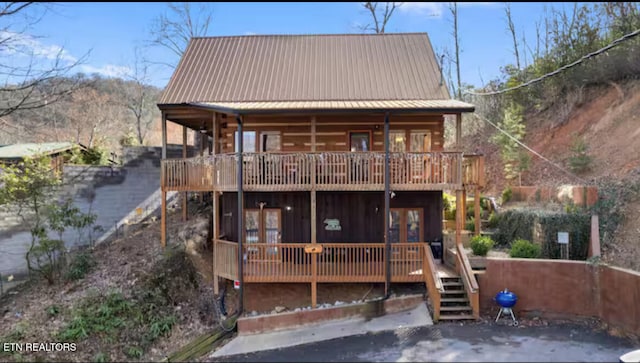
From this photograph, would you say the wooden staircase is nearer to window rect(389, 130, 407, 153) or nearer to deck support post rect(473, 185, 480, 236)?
deck support post rect(473, 185, 480, 236)

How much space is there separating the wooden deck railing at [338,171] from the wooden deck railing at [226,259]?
6.06 feet

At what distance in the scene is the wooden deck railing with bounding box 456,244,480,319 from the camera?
1094 cm

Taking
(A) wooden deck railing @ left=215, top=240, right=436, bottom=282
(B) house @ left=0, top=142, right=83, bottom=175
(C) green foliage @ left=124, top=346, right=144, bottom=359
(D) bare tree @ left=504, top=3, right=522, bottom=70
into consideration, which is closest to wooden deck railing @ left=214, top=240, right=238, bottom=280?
(A) wooden deck railing @ left=215, top=240, right=436, bottom=282

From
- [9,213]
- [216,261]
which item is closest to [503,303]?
[216,261]

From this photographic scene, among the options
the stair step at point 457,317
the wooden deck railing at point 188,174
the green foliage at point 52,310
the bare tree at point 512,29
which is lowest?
the stair step at point 457,317

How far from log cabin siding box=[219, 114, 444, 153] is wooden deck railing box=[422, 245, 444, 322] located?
14.1ft

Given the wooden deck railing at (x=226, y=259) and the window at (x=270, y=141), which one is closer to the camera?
the wooden deck railing at (x=226, y=259)

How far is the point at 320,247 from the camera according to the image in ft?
40.3

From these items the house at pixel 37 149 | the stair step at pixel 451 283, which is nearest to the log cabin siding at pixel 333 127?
the stair step at pixel 451 283

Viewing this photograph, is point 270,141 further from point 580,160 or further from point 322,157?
point 580,160

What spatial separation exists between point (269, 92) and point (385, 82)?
456 cm

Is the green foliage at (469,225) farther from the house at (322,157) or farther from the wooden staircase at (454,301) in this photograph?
the wooden staircase at (454,301)

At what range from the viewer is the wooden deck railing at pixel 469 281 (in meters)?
10.9

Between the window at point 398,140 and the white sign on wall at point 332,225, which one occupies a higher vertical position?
the window at point 398,140
